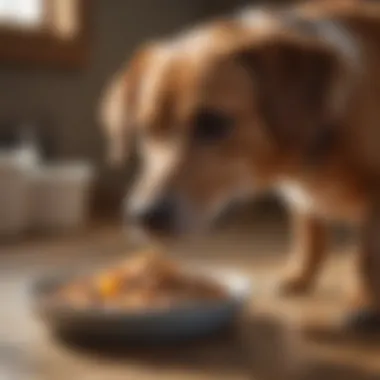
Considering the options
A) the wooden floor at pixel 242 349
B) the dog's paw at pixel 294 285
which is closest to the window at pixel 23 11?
the wooden floor at pixel 242 349

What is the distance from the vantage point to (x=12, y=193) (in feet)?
6.28

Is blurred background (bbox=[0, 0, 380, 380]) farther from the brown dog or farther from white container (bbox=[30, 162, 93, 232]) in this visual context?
the brown dog

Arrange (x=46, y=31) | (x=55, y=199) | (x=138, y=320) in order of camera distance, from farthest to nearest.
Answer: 1. (x=46, y=31)
2. (x=55, y=199)
3. (x=138, y=320)

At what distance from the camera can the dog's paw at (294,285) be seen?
1.40 meters

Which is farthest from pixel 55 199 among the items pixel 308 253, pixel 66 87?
pixel 308 253

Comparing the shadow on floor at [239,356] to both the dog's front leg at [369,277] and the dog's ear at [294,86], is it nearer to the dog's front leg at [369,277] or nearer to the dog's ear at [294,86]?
the dog's front leg at [369,277]

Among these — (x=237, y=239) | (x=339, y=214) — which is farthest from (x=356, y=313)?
(x=237, y=239)

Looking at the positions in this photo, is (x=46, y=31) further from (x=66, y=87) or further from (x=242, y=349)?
(x=242, y=349)

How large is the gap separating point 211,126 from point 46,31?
1.25 meters

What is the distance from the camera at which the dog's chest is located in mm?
1235

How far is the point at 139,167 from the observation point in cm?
254

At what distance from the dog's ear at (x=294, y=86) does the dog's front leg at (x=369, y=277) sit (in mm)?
136

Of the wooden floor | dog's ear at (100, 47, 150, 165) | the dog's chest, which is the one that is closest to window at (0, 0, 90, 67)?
the wooden floor

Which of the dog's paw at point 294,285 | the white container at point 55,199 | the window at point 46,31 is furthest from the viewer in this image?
the window at point 46,31
